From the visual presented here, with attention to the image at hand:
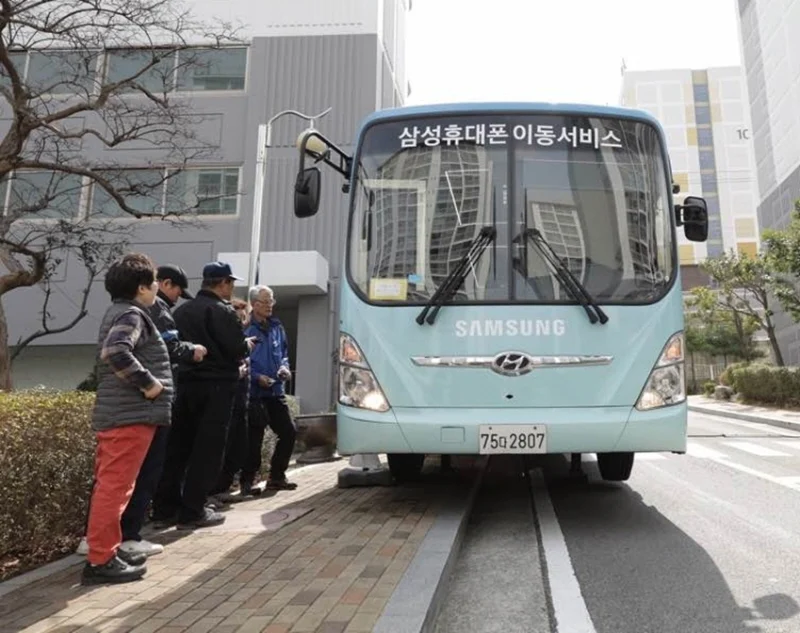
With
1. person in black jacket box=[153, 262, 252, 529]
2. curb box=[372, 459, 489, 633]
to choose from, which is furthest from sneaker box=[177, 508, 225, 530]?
curb box=[372, 459, 489, 633]

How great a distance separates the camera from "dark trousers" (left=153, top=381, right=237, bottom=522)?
14.4ft

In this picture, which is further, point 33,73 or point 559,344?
point 33,73

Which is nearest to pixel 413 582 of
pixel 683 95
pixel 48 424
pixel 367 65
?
pixel 48 424

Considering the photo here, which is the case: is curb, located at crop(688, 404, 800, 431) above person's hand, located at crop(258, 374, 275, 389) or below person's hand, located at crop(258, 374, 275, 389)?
below

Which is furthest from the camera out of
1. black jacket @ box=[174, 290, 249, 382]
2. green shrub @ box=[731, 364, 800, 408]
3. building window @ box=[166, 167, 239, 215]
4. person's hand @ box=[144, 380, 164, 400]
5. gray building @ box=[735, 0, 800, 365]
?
gray building @ box=[735, 0, 800, 365]

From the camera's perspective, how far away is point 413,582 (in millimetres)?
3100

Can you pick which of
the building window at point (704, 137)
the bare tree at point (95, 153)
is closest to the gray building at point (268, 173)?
the bare tree at point (95, 153)

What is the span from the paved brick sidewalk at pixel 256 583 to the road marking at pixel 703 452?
610 centimetres

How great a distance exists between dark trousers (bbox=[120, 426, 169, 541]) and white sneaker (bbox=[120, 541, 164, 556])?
52mm

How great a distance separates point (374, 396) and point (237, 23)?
56.1ft

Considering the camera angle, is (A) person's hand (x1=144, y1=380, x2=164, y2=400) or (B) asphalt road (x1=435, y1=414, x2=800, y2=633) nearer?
(B) asphalt road (x1=435, y1=414, x2=800, y2=633)

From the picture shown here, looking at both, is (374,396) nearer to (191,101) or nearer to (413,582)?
(413,582)

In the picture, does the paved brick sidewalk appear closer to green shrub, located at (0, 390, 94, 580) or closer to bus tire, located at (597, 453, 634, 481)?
green shrub, located at (0, 390, 94, 580)

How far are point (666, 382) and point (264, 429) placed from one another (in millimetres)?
3442
